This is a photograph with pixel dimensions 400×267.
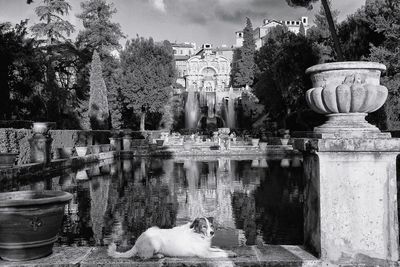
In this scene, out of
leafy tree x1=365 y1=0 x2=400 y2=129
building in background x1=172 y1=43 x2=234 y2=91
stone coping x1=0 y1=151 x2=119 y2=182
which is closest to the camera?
stone coping x1=0 y1=151 x2=119 y2=182

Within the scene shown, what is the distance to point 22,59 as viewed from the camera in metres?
25.7

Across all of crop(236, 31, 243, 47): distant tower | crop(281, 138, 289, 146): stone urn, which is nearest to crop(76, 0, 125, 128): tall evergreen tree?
crop(281, 138, 289, 146): stone urn

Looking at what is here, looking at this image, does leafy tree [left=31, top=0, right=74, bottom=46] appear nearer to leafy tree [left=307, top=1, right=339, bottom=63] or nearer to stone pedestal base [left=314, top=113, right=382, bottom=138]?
leafy tree [left=307, top=1, right=339, bottom=63]

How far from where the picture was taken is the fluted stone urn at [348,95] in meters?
3.82

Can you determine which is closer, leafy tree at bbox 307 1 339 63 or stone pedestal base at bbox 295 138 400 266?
stone pedestal base at bbox 295 138 400 266

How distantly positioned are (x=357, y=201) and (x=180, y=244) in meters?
1.66

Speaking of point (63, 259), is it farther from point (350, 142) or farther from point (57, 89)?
point (57, 89)

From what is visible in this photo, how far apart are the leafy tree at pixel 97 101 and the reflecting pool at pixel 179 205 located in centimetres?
1974

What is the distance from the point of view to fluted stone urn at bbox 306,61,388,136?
3.82 meters

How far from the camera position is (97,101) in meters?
33.9

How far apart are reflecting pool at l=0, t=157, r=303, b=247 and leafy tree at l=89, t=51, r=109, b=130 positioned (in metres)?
19.7

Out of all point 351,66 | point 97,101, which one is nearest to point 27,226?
point 351,66

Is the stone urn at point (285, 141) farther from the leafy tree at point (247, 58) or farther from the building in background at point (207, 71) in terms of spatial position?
the building in background at point (207, 71)

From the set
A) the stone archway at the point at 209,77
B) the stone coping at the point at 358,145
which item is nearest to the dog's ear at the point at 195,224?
the stone coping at the point at 358,145
